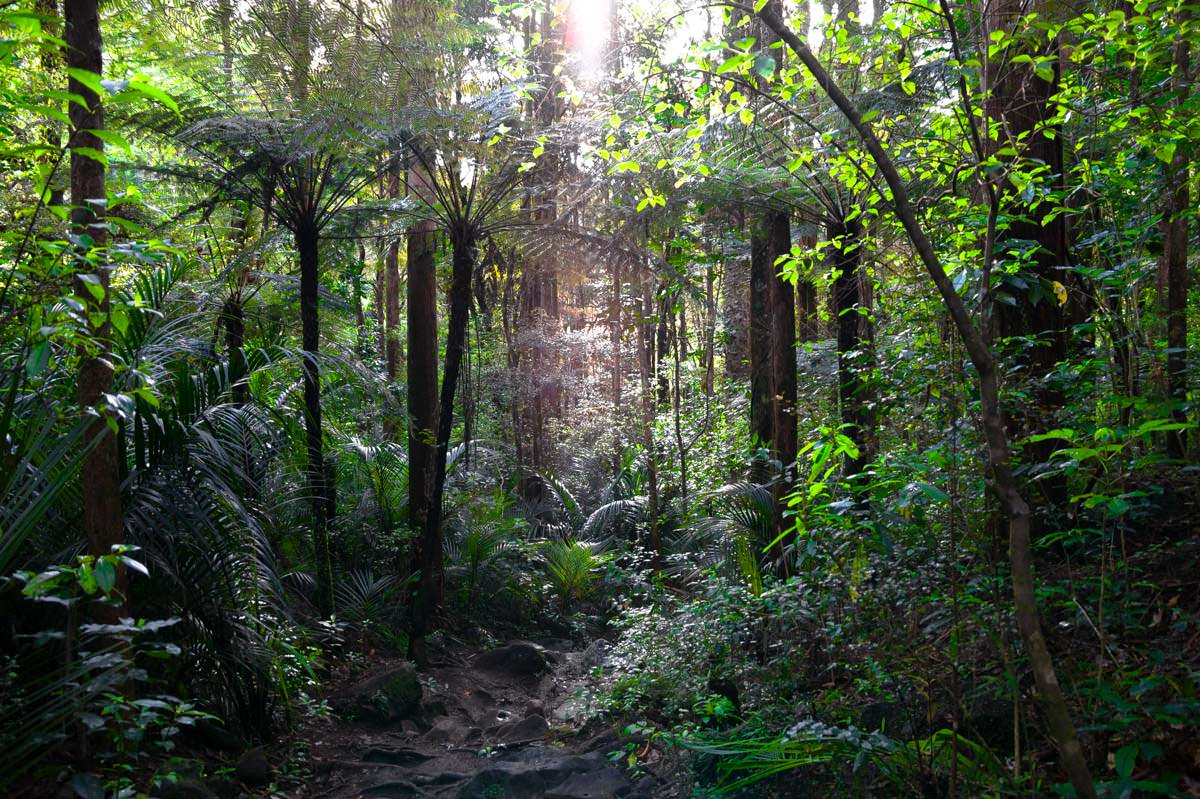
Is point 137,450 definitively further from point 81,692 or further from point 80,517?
point 81,692

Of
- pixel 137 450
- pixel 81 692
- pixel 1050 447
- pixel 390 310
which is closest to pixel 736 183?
pixel 1050 447

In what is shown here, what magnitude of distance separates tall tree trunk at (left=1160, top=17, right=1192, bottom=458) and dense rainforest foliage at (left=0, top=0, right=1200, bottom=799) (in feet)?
0.12

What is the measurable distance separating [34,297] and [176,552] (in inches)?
69.7

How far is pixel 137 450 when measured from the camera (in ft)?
15.7

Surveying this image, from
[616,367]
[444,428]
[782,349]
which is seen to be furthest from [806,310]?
[616,367]

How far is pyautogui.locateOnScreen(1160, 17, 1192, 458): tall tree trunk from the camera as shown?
4277 mm

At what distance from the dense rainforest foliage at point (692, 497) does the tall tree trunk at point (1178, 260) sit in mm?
36

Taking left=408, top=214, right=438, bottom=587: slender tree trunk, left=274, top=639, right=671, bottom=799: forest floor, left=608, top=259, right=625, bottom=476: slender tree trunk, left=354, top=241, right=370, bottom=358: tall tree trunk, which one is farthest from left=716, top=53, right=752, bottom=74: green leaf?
left=354, top=241, right=370, bottom=358: tall tree trunk

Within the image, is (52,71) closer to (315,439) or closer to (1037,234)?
(315,439)

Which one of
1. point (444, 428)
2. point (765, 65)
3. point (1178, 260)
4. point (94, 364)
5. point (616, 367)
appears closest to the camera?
point (765, 65)

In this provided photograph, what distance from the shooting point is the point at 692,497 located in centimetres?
1078

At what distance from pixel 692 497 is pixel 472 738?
463cm

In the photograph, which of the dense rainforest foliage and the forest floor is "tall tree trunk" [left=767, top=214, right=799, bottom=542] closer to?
the dense rainforest foliage

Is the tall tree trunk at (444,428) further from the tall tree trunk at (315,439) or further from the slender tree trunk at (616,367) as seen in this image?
the slender tree trunk at (616,367)
